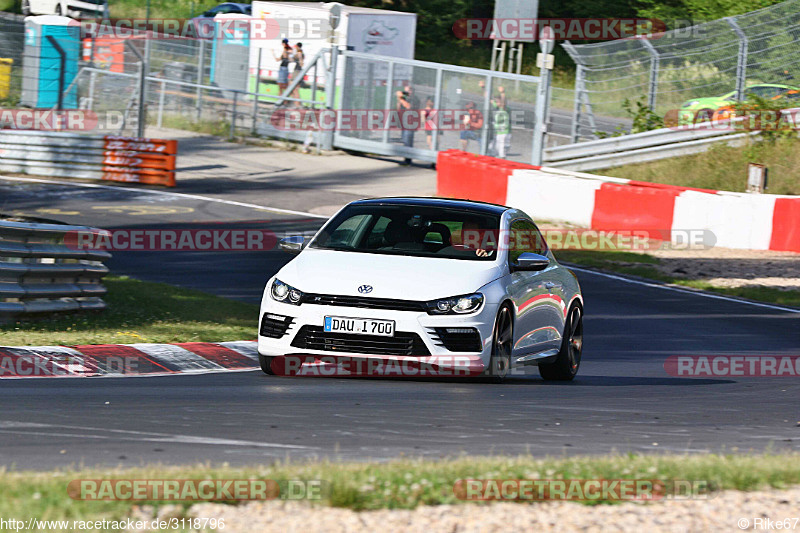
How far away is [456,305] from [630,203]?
12577 mm

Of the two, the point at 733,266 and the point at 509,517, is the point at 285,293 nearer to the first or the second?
the point at 509,517

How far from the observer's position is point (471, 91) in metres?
29.3

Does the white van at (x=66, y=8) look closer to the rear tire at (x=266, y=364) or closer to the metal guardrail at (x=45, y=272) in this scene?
the metal guardrail at (x=45, y=272)

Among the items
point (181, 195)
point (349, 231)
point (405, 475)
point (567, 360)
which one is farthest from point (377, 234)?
point (181, 195)

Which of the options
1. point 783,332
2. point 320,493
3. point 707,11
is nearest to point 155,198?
point 783,332

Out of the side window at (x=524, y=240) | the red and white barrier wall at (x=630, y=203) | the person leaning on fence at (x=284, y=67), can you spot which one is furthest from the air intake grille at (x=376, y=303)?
the person leaning on fence at (x=284, y=67)

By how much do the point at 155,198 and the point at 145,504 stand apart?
20.1 metres

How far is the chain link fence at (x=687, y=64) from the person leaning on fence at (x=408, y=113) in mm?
4422

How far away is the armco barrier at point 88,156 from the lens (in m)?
26.3

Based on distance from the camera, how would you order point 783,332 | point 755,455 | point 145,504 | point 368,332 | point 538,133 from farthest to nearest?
1. point 538,133
2. point 783,332
3. point 368,332
4. point 755,455
5. point 145,504

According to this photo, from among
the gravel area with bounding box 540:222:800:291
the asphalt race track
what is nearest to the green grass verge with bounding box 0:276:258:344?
the asphalt race track

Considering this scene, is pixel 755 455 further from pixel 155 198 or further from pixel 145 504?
pixel 155 198

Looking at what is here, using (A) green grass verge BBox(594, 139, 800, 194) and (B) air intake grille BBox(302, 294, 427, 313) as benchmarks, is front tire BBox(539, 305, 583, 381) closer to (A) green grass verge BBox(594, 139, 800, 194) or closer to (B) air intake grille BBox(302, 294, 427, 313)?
(B) air intake grille BBox(302, 294, 427, 313)

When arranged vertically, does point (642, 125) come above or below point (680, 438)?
above
